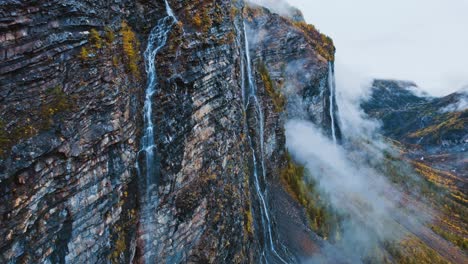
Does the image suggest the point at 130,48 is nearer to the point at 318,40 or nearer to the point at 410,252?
the point at 410,252

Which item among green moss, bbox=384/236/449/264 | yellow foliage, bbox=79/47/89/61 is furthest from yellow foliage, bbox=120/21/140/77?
green moss, bbox=384/236/449/264

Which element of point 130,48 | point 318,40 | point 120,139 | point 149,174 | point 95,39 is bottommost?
point 149,174

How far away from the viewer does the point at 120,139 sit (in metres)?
23.6

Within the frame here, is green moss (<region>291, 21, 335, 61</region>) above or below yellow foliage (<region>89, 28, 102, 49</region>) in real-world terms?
above

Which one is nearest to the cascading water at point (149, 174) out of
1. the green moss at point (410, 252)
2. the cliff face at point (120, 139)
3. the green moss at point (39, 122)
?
the cliff face at point (120, 139)

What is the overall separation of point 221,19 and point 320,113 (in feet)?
222

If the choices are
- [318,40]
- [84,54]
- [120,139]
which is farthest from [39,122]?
[318,40]

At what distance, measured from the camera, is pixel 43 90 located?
18.8 meters

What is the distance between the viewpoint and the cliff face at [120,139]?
17734mm

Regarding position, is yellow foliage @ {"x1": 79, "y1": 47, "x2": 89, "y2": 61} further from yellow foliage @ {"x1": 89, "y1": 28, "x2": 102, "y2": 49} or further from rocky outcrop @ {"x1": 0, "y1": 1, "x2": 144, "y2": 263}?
yellow foliage @ {"x1": 89, "y1": 28, "x2": 102, "y2": 49}

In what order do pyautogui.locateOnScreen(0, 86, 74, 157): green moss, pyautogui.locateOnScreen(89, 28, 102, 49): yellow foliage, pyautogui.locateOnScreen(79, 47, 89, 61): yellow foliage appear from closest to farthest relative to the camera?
pyautogui.locateOnScreen(0, 86, 74, 157): green moss, pyautogui.locateOnScreen(79, 47, 89, 61): yellow foliage, pyautogui.locateOnScreen(89, 28, 102, 49): yellow foliage

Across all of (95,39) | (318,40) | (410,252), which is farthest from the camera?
(318,40)

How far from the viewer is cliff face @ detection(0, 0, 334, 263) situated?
17734mm

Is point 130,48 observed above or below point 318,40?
below
